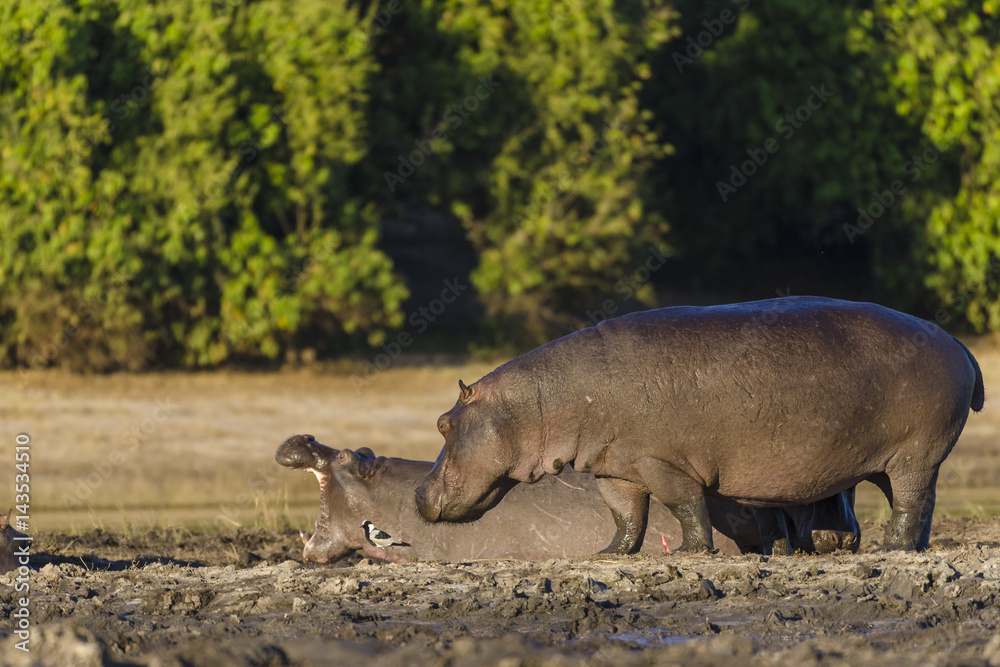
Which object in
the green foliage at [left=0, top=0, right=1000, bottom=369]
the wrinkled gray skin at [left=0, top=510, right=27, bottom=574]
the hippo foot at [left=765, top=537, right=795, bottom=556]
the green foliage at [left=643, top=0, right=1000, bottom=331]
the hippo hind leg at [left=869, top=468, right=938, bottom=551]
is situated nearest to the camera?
the wrinkled gray skin at [left=0, top=510, right=27, bottom=574]

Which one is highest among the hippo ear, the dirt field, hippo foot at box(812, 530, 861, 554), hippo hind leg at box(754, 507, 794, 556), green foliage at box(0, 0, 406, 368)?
Result: green foliage at box(0, 0, 406, 368)

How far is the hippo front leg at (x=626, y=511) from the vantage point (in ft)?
20.0

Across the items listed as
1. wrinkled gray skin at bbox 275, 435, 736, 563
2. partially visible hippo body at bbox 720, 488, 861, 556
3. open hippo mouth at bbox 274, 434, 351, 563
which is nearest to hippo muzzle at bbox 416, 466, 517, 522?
wrinkled gray skin at bbox 275, 435, 736, 563

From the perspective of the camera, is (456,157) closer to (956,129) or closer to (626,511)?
(956,129)

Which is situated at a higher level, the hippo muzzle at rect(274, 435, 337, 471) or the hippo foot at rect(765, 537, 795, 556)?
the hippo muzzle at rect(274, 435, 337, 471)

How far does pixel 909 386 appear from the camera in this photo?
6.01m

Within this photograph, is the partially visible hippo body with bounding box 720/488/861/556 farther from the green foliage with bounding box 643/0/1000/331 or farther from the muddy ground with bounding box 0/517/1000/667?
the green foliage with bounding box 643/0/1000/331

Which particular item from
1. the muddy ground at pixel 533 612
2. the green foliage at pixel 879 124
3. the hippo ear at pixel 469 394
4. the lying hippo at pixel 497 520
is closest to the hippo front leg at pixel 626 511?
the muddy ground at pixel 533 612

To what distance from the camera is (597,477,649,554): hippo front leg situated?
20.0 ft

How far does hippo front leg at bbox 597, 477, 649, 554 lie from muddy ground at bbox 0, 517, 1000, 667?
28 centimetres

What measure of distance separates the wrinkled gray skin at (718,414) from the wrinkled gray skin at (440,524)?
0.34 meters

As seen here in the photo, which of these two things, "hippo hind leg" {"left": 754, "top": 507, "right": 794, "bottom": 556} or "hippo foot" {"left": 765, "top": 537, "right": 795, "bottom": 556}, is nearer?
"hippo foot" {"left": 765, "top": 537, "right": 795, "bottom": 556}

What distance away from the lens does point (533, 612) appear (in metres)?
4.83

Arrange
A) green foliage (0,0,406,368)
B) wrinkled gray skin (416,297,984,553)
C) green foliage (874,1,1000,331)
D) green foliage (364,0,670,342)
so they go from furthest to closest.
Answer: green foliage (874,1,1000,331) < green foliage (364,0,670,342) < green foliage (0,0,406,368) < wrinkled gray skin (416,297,984,553)
